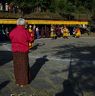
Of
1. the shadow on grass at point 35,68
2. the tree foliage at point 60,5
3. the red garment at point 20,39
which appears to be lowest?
the tree foliage at point 60,5

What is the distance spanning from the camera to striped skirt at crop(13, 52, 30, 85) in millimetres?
10906

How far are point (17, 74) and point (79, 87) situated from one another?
1.68m

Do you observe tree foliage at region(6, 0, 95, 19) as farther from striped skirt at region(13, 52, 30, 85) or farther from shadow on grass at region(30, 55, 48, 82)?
striped skirt at region(13, 52, 30, 85)

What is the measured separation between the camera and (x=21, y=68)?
1091 cm

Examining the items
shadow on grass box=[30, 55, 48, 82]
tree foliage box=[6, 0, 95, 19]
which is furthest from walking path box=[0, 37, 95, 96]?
tree foliage box=[6, 0, 95, 19]

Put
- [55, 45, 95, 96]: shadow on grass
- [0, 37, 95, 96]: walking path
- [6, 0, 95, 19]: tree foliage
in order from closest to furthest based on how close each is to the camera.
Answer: [0, 37, 95, 96]: walking path < [55, 45, 95, 96]: shadow on grass < [6, 0, 95, 19]: tree foliage

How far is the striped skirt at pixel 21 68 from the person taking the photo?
10.9m

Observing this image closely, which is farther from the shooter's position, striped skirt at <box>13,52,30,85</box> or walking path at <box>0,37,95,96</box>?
striped skirt at <box>13,52,30,85</box>

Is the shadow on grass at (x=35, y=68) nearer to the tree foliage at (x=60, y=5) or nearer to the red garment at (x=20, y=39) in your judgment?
the red garment at (x=20, y=39)

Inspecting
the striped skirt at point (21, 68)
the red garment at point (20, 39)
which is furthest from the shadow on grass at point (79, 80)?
the red garment at point (20, 39)

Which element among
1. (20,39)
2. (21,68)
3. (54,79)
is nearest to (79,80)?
A: (54,79)

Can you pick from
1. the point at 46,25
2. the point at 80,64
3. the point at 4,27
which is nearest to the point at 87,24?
the point at 46,25

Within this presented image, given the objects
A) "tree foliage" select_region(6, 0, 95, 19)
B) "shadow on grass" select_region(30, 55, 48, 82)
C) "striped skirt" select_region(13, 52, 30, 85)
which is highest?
"striped skirt" select_region(13, 52, 30, 85)

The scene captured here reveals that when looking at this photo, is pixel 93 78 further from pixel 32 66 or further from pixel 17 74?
pixel 32 66
